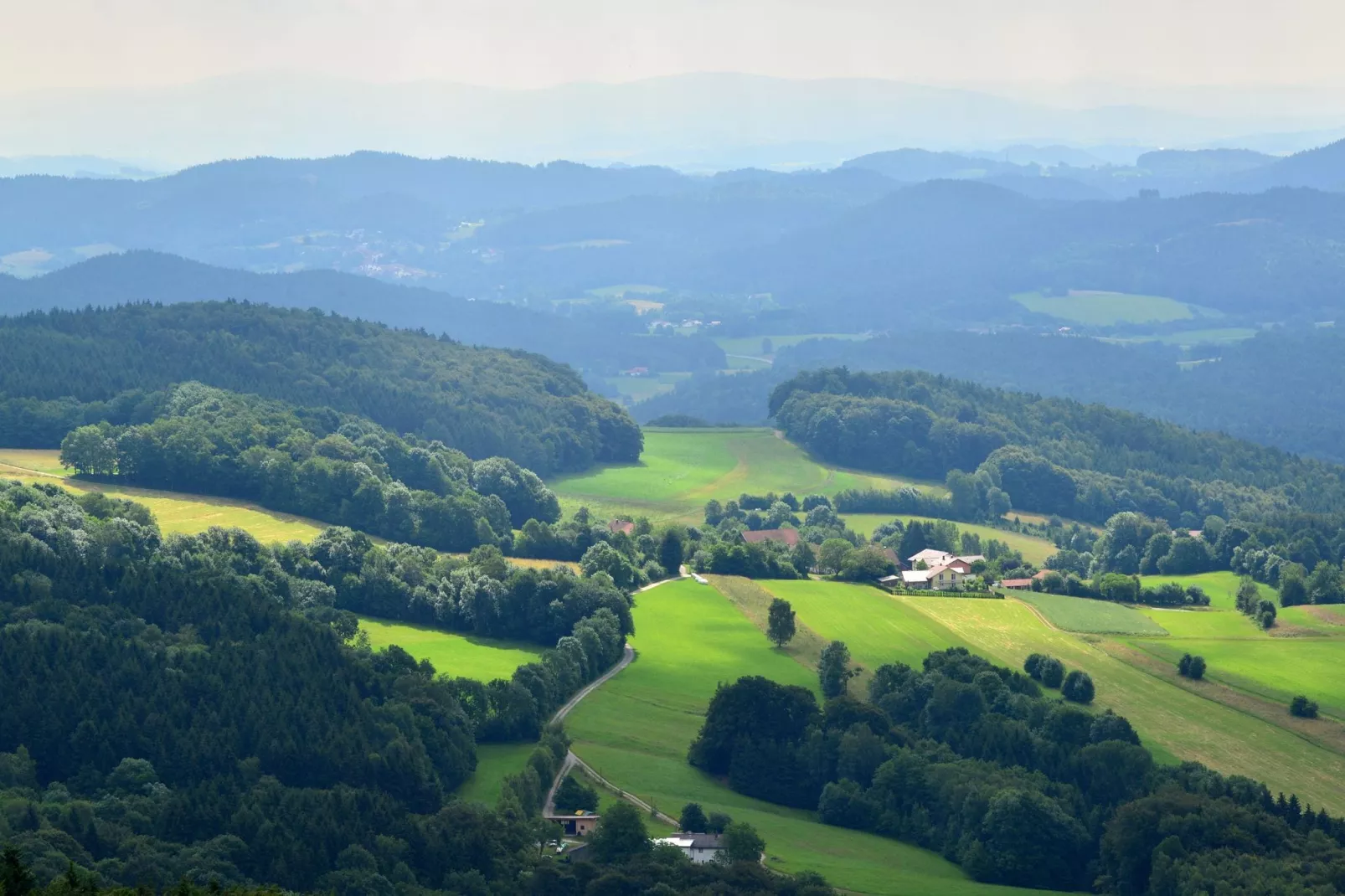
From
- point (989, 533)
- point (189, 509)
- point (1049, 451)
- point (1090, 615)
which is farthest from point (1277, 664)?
point (1049, 451)

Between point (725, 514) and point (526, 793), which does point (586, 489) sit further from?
point (526, 793)

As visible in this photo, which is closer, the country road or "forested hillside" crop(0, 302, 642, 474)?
the country road

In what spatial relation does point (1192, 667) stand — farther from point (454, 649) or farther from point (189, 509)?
point (189, 509)

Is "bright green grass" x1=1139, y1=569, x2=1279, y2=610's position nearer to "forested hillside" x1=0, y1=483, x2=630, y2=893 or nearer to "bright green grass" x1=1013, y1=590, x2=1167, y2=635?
"bright green grass" x1=1013, y1=590, x2=1167, y2=635

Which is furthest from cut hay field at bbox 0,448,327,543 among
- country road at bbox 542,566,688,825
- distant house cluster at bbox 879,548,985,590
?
distant house cluster at bbox 879,548,985,590

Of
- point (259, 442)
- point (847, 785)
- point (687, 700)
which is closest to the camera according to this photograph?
point (847, 785)

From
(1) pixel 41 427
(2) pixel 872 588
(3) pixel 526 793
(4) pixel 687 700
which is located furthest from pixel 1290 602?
(1) pixel 41 427
